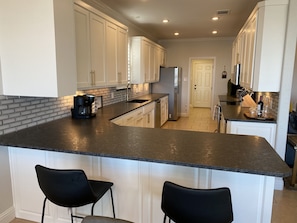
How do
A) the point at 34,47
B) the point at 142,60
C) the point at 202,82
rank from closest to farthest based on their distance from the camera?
the point at 34,47
the point at 142,60
the point at 202,82

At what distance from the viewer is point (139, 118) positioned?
4336 millimetres

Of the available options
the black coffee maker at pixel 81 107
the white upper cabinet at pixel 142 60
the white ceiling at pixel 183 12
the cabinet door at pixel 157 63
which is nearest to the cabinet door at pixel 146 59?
the white upper cabinet at pixel 142 60

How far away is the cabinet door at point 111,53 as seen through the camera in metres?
3.37

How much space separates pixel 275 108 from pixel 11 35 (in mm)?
3288

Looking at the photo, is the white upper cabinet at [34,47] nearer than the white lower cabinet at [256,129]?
Yes

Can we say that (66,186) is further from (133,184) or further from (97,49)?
(97,49)

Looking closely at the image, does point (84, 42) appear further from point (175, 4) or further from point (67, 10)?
point (175, 4)

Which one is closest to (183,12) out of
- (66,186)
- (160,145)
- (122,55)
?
(122,55)

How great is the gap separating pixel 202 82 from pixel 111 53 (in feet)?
24.3

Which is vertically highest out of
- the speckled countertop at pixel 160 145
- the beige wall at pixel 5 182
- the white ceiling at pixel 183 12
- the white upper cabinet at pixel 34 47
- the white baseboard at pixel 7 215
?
the white ceiling at pixel 183 12

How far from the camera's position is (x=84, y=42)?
2.79 m

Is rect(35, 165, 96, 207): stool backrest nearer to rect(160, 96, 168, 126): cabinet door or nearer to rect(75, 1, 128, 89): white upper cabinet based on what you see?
rect(75, 1, 128, 89): white upper cabinet

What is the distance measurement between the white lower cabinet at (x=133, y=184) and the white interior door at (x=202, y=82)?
28.8 feet

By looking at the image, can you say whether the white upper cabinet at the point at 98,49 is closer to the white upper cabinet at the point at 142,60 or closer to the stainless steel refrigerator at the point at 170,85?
the white upper cabinet at the point at 142,60
